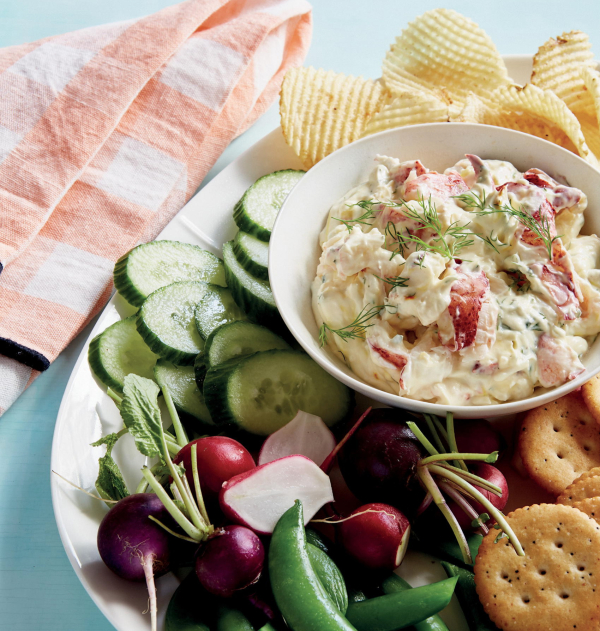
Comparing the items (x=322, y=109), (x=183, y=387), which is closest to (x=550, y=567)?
(x=183, y=387)

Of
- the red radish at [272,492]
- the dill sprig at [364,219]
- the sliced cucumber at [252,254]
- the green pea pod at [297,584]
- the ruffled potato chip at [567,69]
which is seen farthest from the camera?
the ruffled potato chip at [567,69]

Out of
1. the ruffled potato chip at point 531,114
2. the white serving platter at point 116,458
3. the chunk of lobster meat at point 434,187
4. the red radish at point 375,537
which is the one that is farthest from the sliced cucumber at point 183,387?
the ruffled potato chip at point 531,114

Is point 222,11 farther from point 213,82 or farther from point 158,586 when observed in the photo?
point 158,586

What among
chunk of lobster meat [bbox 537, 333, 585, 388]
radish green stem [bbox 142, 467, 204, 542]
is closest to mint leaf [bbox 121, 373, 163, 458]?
radish green stem [bbox 142, 467, 204, 542]

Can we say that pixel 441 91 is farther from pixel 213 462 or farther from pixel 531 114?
pixel 213 462

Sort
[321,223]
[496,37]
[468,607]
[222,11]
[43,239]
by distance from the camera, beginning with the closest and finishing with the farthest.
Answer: [468,607] → [321,223] → [43,239] → [222,11] → [496,37]

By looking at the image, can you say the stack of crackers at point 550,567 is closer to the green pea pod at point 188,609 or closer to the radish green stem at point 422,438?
the radish green stem at point 422,438

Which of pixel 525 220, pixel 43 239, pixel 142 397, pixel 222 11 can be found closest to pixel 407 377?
pixel 525 220
